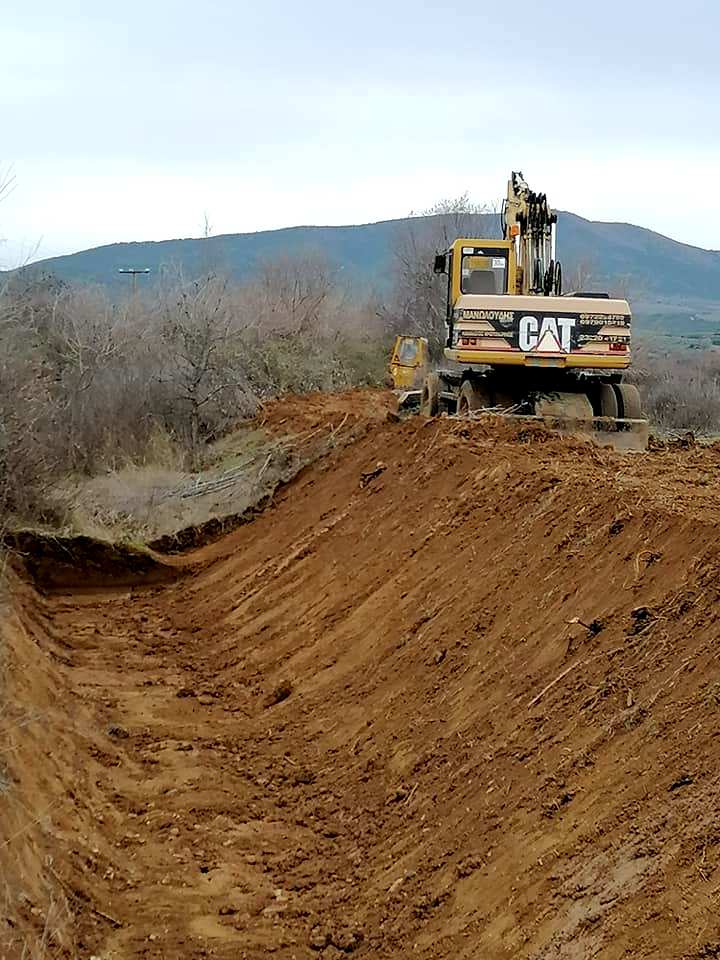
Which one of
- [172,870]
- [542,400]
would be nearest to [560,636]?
[172,870]

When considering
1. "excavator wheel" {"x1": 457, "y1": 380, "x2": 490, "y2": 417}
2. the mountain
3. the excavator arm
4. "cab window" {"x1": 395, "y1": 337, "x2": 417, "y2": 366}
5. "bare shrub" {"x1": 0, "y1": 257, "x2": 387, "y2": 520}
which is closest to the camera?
"bare shrub" {"x1": 0, "y1": 257, "x2": 387, "y2": 520}

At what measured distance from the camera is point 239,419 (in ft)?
73.0

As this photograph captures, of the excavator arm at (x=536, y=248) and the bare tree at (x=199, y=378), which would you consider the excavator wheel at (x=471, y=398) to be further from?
the bare tree at (x=199, y=378)

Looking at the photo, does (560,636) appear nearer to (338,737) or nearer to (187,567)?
(338,737)

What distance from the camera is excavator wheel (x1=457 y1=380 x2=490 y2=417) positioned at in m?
15.4

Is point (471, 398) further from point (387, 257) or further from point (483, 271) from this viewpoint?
point (387, 257)

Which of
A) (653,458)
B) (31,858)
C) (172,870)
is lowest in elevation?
(172,870)

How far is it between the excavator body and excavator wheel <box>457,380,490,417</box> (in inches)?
0.5

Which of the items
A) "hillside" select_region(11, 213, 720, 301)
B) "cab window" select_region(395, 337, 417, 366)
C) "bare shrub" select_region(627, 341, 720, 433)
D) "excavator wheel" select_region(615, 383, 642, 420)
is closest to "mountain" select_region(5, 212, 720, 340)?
"hillside" select_region(11, 213, 720, 301)

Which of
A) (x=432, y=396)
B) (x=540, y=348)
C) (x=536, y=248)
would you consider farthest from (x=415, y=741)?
(x=536, y=248)

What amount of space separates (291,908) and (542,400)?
9.58m

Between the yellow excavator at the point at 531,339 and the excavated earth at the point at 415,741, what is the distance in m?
2.04

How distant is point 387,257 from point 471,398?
90.4 meters

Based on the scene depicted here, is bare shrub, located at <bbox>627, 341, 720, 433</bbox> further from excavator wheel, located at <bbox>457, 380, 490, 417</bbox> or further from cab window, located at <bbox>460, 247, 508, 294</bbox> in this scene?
excavator wheel, located at <bbox>457, 380, 490, 417</bbox>
